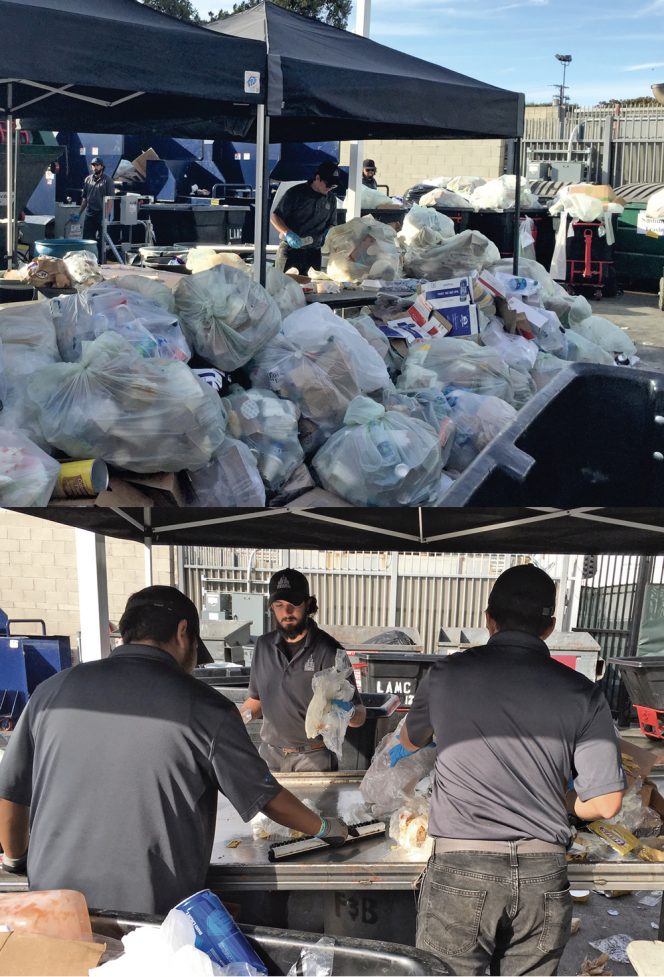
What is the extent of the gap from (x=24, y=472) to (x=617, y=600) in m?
6.51

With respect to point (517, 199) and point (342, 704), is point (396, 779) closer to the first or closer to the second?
point (342, 704)

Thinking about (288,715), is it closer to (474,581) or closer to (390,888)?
(390,888)

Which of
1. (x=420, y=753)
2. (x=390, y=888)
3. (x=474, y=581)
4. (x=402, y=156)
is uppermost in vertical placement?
(x=402, y=156)

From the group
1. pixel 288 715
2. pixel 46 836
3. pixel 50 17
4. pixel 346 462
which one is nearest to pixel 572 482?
pixel 346 462

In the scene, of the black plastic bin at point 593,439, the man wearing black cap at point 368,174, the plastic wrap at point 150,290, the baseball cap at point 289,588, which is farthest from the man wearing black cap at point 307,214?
the man wearing black cap at point 368,174

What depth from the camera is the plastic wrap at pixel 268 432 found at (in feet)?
14.3

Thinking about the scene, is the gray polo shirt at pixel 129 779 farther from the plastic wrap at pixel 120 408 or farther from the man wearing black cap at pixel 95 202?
the man wearing black cap at pixel 95 202

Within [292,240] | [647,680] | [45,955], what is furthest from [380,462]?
[292,240]

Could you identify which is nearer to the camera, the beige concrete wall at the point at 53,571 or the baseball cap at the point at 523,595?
the baseball cap at the point at 523,595

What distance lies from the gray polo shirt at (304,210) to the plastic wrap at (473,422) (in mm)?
3169

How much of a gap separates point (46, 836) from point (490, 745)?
1.11m

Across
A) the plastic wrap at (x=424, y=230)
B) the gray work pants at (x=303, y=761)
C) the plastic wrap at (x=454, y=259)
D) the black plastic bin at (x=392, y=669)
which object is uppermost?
the plastic wrap at (x=424, y=230)

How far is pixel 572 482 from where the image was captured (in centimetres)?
372

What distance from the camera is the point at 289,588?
13.1ft
